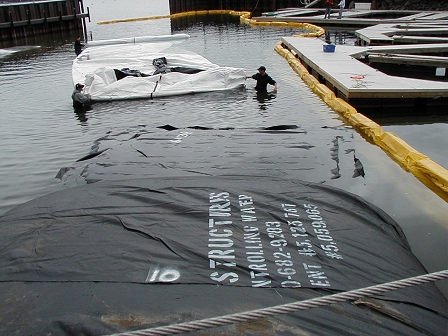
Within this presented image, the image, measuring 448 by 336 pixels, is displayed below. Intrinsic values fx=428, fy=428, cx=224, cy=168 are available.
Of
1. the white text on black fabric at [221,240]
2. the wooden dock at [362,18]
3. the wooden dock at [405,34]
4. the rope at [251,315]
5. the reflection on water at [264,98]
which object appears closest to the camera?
the rope at [251,315]

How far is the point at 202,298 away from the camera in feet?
10.8

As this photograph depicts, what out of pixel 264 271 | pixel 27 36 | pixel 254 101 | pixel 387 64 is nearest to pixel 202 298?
pixel 264 271

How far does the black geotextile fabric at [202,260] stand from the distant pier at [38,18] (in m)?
37.1

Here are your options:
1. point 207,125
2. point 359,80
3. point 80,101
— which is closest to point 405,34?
point 359,80

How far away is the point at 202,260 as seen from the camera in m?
3.68

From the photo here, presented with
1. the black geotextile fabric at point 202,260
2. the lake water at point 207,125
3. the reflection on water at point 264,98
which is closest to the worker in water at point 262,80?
the reflection on water at point 264,98

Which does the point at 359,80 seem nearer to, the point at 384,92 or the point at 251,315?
the point at 384,92

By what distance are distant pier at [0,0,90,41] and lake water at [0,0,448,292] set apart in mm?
15212

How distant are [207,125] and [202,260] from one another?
8.11 metres

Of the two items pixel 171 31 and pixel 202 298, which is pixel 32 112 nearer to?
pixel 202 298

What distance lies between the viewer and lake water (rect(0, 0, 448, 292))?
6.36 metres

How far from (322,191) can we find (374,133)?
17.8 feet

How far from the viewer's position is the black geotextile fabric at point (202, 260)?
3.14m

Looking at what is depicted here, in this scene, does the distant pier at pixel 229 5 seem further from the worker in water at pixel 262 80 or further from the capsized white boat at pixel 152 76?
the worker in water at pixel 262 80
